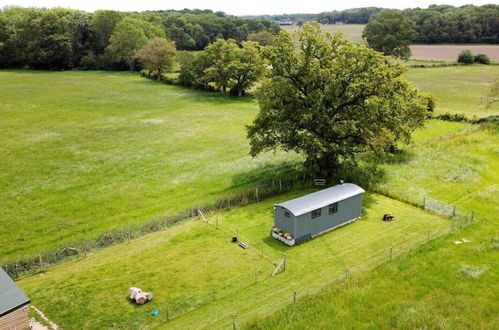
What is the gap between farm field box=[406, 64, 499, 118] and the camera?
232 feet

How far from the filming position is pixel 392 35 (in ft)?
356

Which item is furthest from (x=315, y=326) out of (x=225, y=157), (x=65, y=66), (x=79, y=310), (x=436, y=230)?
(x=65, y=66)

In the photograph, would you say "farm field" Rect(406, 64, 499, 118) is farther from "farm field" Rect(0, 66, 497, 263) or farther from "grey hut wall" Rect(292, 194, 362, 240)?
"grey hut wall" Rect(292, 194, 362, 240)

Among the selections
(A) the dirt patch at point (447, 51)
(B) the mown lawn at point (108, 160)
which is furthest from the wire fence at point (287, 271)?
(A) the dirt patch at point (447, 51)

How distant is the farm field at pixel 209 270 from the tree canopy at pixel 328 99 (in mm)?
7213

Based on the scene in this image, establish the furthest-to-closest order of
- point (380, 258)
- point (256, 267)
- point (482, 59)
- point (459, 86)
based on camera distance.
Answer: point (482, 59)
point (459, 86)
point (380, 258)
point (256, 267)

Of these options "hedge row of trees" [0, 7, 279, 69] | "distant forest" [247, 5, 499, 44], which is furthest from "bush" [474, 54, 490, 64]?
"hedge row of trees" [0, 7, 279, 69]

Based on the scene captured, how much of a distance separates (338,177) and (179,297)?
70.6ft

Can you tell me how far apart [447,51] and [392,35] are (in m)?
33.0

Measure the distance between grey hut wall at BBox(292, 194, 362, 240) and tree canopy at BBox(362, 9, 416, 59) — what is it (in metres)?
85.2

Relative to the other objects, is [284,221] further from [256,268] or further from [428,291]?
[428,291]

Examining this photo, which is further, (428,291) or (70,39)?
(70,39)

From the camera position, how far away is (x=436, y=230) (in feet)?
102

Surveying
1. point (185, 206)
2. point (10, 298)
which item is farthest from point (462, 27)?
point (10, 298)
